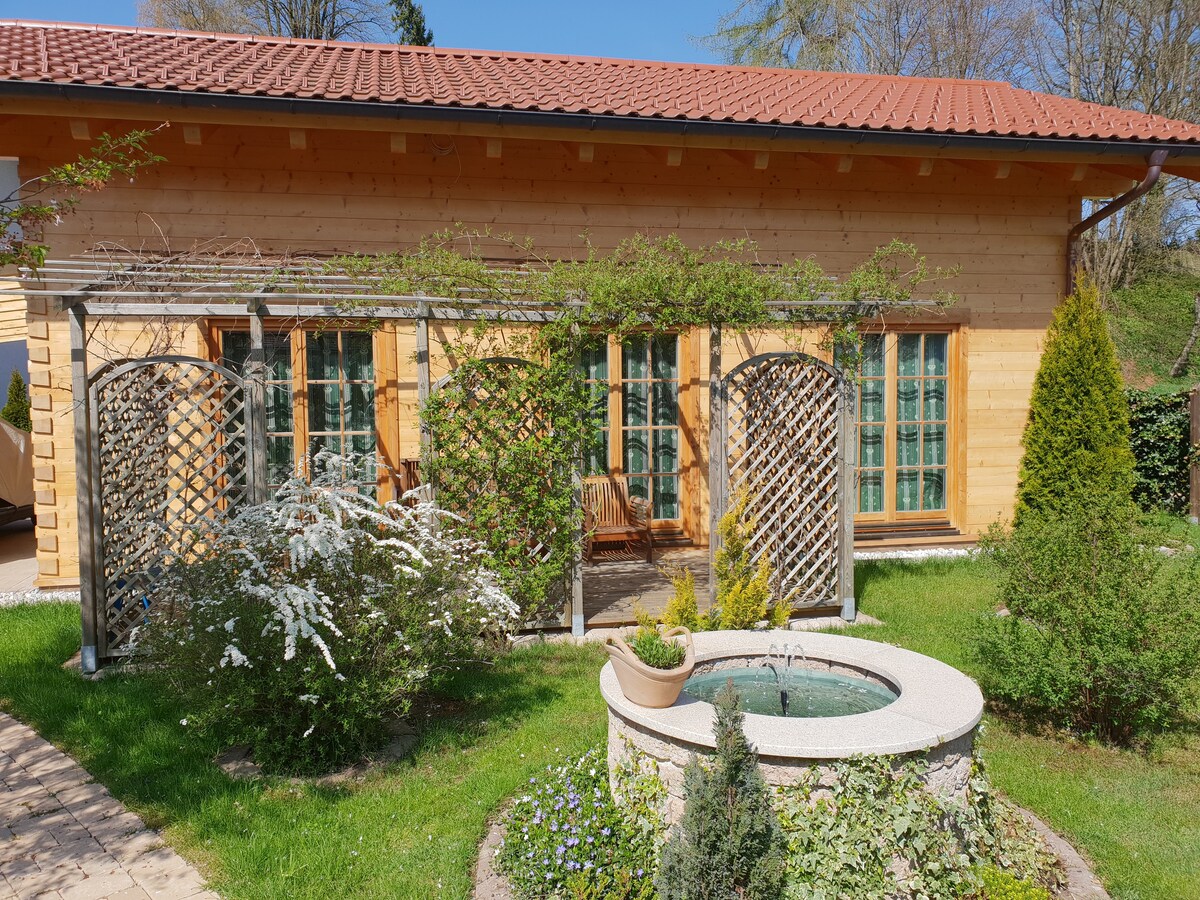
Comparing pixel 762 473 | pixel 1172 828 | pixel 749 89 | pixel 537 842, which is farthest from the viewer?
pixel 749 89

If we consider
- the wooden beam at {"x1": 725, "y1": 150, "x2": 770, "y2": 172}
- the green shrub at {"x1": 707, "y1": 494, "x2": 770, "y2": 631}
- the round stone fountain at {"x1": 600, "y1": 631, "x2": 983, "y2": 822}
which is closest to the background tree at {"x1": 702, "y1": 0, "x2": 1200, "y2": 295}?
the wooden beam at {"x1": 725, "y1": 150, "x2": 770, "y2": 172}

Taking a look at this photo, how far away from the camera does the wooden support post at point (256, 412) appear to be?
551 cm

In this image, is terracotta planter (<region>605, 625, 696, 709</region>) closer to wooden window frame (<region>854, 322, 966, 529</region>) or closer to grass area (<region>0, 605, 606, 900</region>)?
grass area (<region>0, 605, 606, 900</region>)

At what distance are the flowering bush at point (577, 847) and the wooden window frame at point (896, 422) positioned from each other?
6.13 meters

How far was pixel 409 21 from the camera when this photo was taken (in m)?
17.0

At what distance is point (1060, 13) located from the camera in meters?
18.7

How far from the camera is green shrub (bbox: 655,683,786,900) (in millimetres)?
2580

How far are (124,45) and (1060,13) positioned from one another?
19410 mm

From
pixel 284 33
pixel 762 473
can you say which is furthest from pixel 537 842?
pixel 284 33

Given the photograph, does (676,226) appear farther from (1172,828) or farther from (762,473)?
(1172,828)

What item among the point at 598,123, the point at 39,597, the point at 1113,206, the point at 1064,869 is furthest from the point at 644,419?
the point at 1064,869

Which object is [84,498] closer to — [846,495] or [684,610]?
[684,610]

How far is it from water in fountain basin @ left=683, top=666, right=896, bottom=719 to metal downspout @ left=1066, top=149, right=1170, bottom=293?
6.56 metres

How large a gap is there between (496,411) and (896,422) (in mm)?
4870
